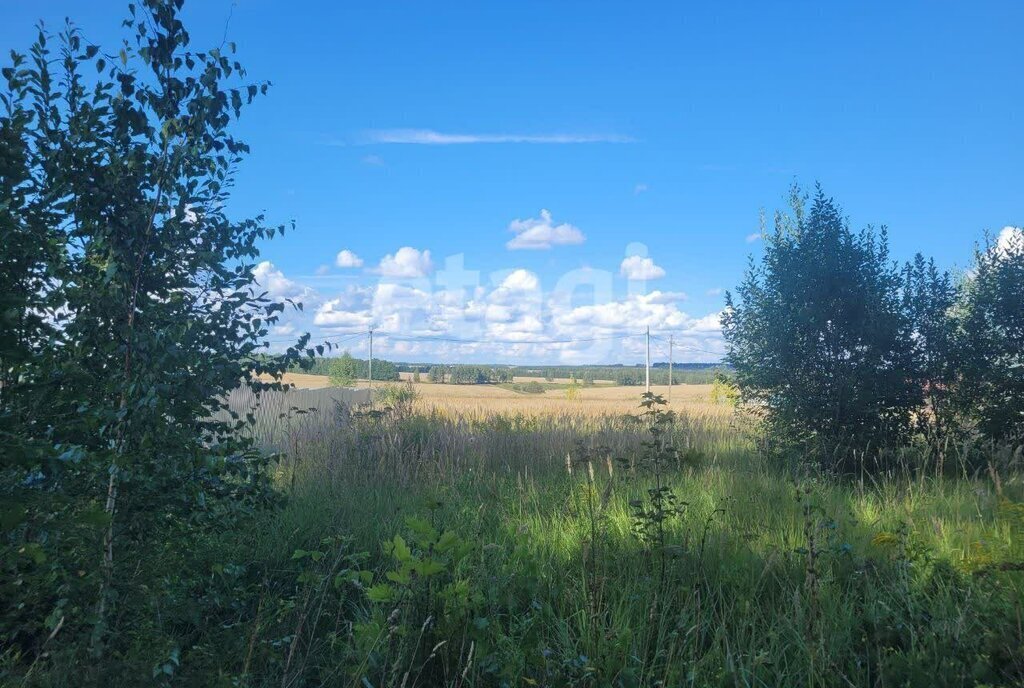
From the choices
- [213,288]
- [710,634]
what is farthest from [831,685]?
[213,288]

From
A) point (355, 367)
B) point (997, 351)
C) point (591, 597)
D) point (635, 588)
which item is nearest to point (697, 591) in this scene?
point (591, 597)

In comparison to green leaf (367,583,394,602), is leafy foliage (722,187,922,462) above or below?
above

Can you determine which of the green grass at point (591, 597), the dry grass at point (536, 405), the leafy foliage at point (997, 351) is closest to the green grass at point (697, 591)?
the green grass at point (591, 597)

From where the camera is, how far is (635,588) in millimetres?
3637

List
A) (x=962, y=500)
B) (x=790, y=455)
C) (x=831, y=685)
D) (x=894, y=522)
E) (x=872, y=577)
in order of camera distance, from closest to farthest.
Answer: (x=831, y=685)
(x=872, y=577)
(x=894, y=522)
(x=962, y=500)
(x=790, y=455)

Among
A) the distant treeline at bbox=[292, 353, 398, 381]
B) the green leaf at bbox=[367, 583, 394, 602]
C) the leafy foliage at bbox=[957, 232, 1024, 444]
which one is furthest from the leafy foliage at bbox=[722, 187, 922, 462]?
the distant treeline at bbox=[292, 353, 398, 381]

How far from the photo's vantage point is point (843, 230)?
867 cm

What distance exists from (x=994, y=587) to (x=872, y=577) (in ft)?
2.00

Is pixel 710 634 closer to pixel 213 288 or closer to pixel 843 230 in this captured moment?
pixel 213 288

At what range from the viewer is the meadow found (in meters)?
2.88

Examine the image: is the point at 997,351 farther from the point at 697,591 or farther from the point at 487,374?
the point at 487,374

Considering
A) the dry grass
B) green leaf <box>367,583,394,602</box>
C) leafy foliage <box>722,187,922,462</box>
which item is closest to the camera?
green leaf <box>367,583,394,602</box>

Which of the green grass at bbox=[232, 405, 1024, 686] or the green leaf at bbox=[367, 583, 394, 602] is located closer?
the green grass at bbox=[232, 405, 1024, 686]

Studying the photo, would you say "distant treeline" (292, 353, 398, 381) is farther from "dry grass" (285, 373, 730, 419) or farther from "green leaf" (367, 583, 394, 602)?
"green leaf" (367, 583, 394, 602)
